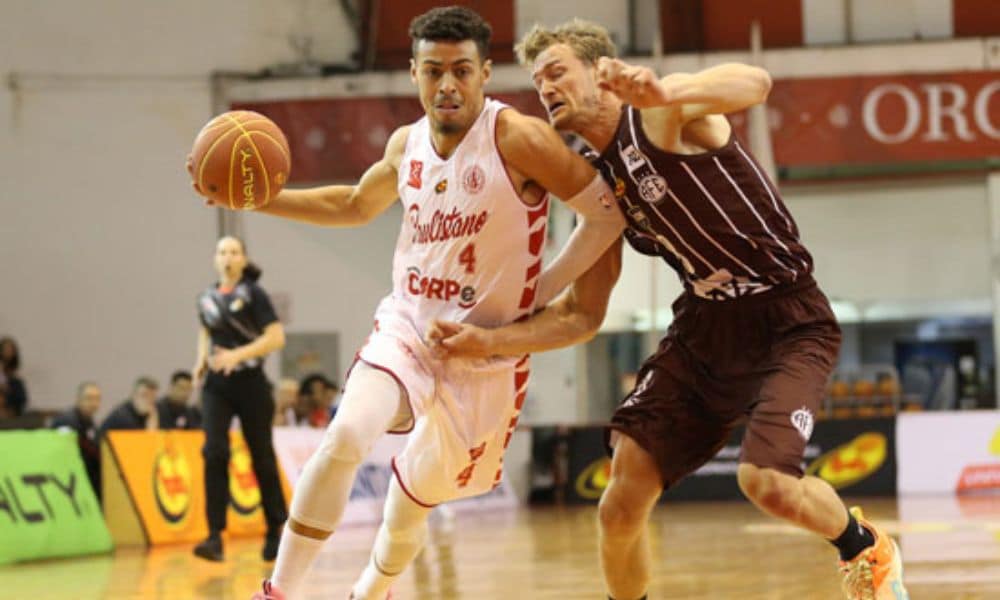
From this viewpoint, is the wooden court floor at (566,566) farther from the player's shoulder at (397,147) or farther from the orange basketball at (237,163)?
the orange basketball at (237,163)

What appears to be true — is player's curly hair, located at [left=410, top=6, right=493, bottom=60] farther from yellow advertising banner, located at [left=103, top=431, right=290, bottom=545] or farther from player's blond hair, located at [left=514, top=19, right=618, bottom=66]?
yellow advertising banner, located at [left=103, top=431, right=290, bottom=545]

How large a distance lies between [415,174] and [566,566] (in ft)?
13.3

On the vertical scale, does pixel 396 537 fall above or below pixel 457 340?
below

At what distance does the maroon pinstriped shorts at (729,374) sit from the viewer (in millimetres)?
4785

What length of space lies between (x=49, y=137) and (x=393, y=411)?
1500cm

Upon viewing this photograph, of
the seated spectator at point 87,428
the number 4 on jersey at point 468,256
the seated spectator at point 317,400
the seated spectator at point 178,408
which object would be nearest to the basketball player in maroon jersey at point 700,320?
the number 4 on jersey at point 468,256

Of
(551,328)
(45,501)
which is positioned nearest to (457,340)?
(551,328)

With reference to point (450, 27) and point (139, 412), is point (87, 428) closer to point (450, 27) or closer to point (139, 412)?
point (139, 412)

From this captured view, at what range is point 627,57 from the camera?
18906 millimetres

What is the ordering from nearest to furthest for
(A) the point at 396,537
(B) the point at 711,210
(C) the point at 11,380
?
1. (B) the point at 711,210
2. (A) the point at 396,537
3. (C) the point at 11,380

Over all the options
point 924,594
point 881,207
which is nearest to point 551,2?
point 881,207

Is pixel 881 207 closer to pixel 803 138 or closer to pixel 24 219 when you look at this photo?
pixel 803 138

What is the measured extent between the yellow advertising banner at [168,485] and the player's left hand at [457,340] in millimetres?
6810

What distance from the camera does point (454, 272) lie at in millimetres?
5066
